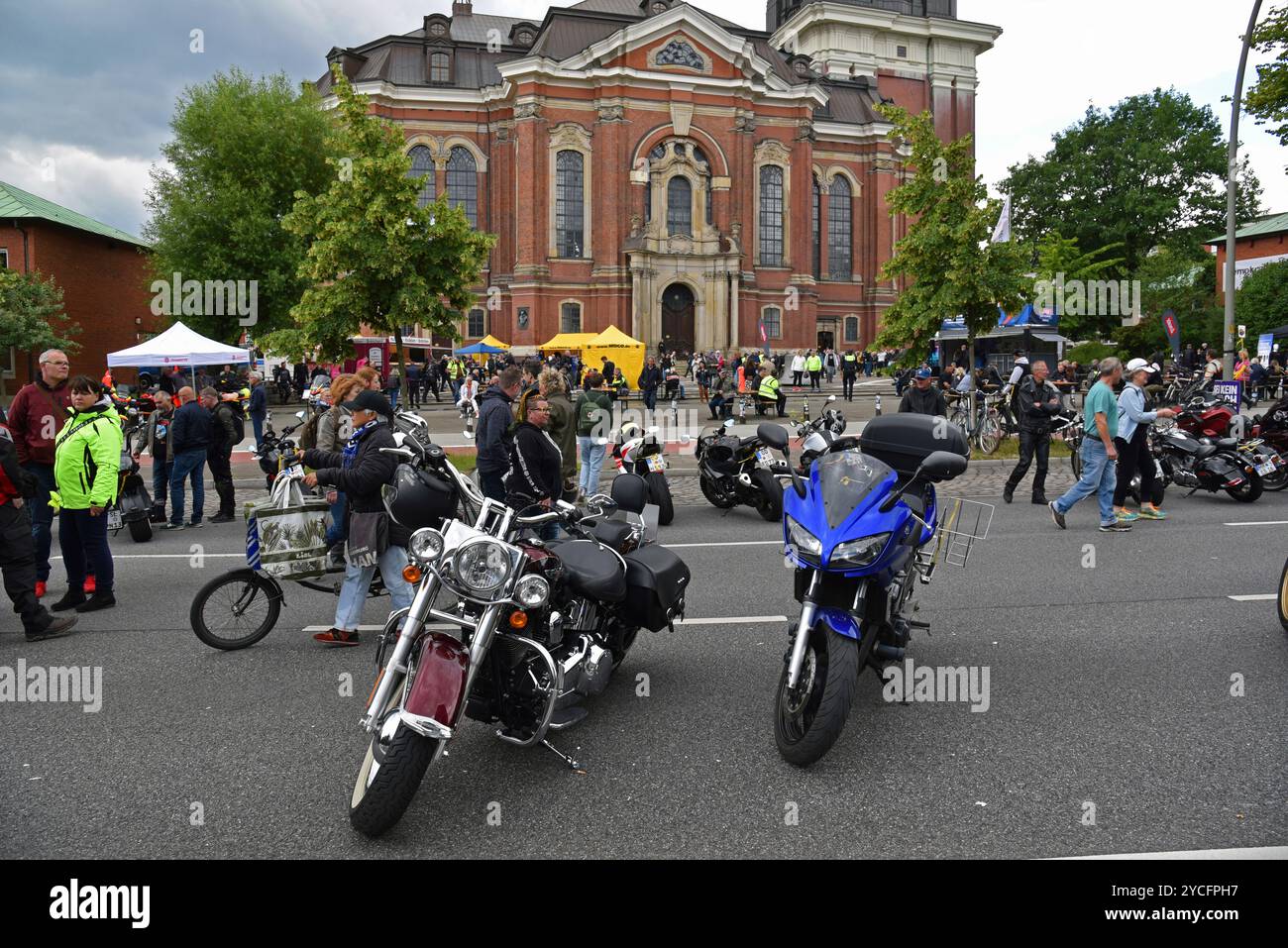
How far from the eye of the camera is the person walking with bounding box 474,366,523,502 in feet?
27.1

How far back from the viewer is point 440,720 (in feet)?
12.0

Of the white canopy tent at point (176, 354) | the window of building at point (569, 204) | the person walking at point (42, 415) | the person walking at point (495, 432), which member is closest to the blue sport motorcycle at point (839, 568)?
the person walking at point (495, 432)

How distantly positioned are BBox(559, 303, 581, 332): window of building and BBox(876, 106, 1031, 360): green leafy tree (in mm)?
33040

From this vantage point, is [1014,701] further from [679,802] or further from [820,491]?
[679,802]

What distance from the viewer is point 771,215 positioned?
187ft

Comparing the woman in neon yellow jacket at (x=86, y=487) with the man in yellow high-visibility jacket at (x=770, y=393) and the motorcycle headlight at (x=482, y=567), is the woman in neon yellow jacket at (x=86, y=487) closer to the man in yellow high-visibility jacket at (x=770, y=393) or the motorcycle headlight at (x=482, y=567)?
the motorcycle headlight at (x=482, y=567)

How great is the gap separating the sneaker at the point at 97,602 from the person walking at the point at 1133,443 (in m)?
10.1

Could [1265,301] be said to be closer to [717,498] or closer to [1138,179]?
[1138,179]

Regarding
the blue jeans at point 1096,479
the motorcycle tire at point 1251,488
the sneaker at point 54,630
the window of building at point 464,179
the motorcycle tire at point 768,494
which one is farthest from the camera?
the window of building at point 464,179

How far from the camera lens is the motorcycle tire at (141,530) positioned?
11.2 m

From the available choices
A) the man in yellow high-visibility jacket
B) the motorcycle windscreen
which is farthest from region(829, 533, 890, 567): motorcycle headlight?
the man in yellow high-visibility jacket

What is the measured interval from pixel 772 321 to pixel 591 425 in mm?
44675
